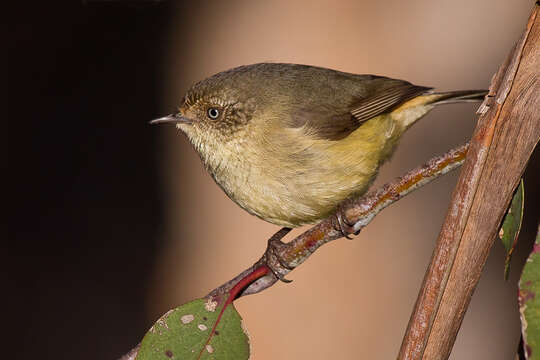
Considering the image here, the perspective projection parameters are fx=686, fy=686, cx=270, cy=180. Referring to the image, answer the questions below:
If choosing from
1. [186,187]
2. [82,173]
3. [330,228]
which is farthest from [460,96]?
[82,173]

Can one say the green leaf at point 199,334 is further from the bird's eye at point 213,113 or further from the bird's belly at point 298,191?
the bird's eye at point 213,113

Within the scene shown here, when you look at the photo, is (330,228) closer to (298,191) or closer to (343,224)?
(343,224)

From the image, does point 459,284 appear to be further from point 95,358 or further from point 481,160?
point 95,358

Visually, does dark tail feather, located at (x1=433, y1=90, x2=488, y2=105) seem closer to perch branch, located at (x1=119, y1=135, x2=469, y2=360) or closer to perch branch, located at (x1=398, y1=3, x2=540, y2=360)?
perch branch, located at (x1=119, y1=135, x2=469, y2=360)

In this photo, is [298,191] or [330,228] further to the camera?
[298,191]

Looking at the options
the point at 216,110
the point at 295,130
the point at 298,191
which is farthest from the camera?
the point at 216,110

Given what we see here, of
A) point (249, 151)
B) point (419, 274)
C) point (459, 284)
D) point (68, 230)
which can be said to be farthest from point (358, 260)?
point (459, 284)
